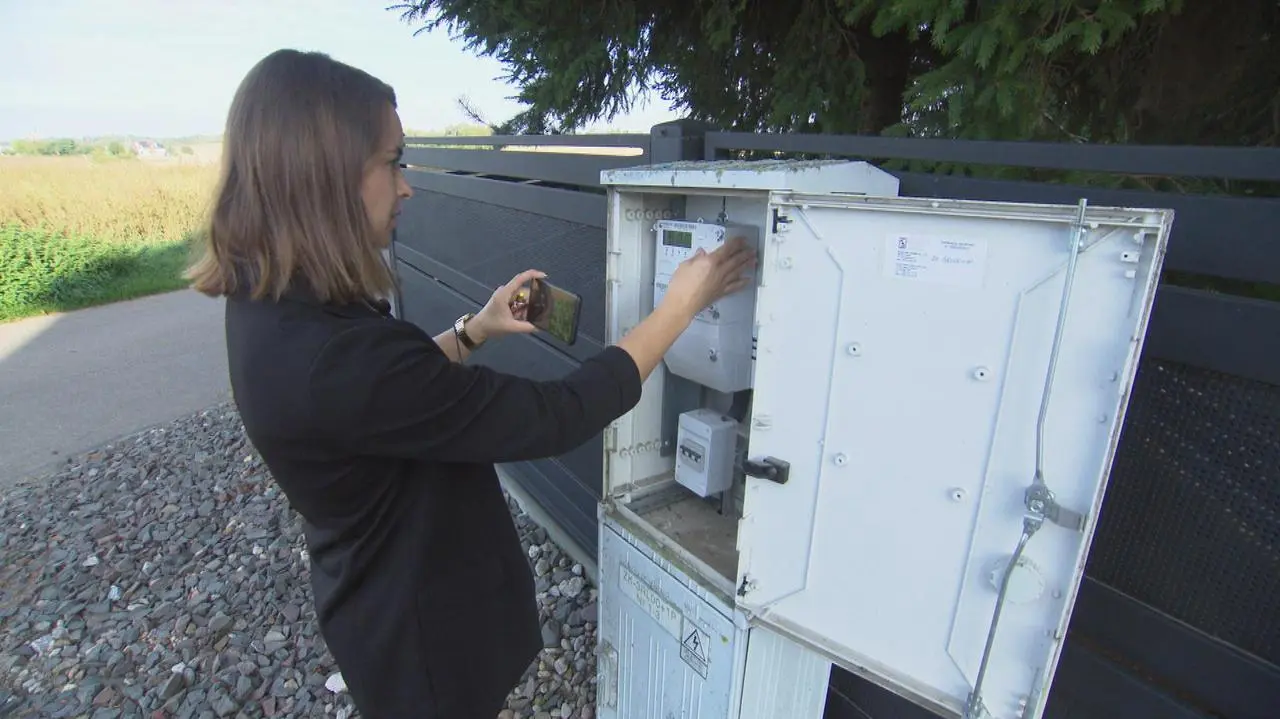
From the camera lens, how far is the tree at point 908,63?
2.17 metres

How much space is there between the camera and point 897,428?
1306 millimetres

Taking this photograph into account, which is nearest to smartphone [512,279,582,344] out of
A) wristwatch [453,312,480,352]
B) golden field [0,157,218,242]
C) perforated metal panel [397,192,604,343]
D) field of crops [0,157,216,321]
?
wristwatch [453,312,480,352]

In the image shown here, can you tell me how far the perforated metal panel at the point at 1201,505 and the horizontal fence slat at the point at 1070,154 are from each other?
Answer: 385mm

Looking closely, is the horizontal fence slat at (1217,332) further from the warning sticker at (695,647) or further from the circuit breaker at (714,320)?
the warning sticker at (695,647)

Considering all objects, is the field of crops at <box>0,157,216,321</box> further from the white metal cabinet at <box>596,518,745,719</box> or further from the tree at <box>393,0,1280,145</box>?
the white metal cabinet at <box>596,518,745,719</box>

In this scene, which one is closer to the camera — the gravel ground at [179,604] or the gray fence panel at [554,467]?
the gravel ground at [179,604]

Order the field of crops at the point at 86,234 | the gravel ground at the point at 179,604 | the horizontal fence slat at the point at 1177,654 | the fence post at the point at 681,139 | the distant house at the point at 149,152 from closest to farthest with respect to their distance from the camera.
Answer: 1. the horizontal fence slat at the point at 1177,654
2. the fence post at the point at 681,139
3. the gravel ground at the point at 179,604
4. the field of crops at the point at 86,234
5. the distant house at the point at 149,152

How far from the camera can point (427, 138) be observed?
17.7ft

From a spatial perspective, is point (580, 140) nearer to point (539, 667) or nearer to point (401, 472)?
point (401, 472)

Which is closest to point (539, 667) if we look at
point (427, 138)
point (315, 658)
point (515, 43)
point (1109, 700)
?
point (315, 658)

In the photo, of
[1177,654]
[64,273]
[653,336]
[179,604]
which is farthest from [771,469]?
[64,273]

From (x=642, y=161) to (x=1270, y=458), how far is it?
2.15 meters

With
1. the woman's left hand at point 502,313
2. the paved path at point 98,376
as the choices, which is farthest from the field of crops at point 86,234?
the woman's left hand at point 502,313

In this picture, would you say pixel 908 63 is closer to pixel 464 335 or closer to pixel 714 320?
pixel 714 320
